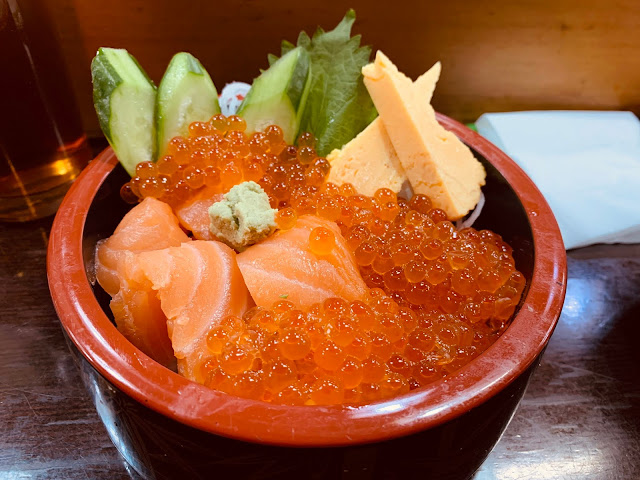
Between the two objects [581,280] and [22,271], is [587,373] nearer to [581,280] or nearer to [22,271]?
[581,280]

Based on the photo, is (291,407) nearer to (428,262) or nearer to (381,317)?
(381,317)

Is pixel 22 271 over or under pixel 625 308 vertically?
over

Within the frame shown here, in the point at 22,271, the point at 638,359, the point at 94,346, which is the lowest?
the point at 638,359

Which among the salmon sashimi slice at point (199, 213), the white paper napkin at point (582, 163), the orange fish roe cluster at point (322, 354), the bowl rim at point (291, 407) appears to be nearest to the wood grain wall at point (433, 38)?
the white paper napkin at point (582, 163)

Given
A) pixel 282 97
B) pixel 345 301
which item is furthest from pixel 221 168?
pixel 345 301

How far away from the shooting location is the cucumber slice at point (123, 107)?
91 centimetres

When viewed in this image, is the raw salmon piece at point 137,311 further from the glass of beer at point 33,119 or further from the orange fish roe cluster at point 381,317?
the glass of beer at point 33,119

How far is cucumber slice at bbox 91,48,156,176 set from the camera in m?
0.91

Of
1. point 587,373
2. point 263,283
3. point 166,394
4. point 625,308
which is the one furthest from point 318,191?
point 625,308

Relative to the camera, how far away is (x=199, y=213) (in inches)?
34.1

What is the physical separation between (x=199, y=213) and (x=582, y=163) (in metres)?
0.97

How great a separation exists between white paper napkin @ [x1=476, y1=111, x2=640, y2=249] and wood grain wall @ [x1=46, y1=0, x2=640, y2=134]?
0.10 meters

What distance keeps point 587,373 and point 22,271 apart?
3.65 ft

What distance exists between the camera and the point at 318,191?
0.88 meters
